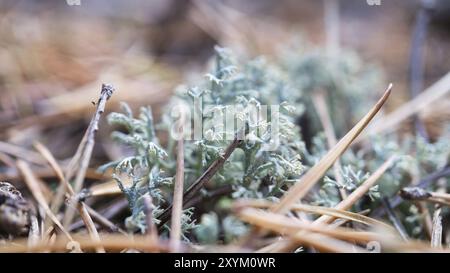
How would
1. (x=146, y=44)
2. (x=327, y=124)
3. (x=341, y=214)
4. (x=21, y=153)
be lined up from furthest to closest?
(x=146, y=44)
(x=327, y=124)
(x=21, y=153)
(x=341, y=214)

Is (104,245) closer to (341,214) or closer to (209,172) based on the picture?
(209,172)

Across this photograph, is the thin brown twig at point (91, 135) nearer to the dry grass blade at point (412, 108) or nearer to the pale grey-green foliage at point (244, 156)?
the pale grey-green foliage at point (244, 156)

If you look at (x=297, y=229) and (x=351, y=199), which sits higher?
(x=351, y=199)

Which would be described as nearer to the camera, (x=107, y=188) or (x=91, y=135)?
(x=91, y=135)

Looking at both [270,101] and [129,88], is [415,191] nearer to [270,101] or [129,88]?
[270,101]

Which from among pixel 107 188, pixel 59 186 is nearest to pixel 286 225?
pixel 107 188

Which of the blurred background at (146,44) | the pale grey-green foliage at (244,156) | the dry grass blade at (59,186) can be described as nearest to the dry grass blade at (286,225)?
the pale grey-green foliage at (244,156)
